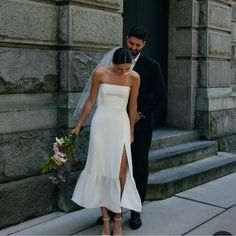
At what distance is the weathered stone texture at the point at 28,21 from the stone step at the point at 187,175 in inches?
87.8

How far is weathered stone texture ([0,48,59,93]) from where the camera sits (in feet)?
15.7

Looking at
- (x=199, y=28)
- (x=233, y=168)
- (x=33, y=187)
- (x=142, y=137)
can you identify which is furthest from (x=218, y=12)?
(x=33, y=187)

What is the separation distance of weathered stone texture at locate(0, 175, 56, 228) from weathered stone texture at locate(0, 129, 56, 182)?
10 centimetres

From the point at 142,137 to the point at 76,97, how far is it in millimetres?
1031

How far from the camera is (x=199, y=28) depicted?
7770 mm

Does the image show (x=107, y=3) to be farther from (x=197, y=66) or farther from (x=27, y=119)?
(x=197, y=66)

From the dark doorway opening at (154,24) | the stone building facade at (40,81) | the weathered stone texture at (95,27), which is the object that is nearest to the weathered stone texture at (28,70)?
the stone building facade at (40,81)

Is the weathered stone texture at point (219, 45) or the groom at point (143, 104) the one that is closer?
the groom at point (143, 104)

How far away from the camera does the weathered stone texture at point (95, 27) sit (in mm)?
5289

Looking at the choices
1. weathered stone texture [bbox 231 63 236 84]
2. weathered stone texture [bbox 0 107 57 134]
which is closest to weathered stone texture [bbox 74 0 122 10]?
weathered stone texture [bbox 0 107 57 134]

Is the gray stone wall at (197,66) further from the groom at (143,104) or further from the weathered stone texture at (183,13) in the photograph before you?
the groom at (143,104)

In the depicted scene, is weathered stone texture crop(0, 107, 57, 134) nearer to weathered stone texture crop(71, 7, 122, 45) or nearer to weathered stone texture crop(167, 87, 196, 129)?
weathered stone texture crop(71, 7, 122, 45)

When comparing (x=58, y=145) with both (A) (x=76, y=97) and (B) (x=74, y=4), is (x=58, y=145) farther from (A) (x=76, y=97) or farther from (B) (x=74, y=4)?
(B) (x=74, y=4)

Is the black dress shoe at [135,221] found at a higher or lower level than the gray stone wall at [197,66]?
lower
